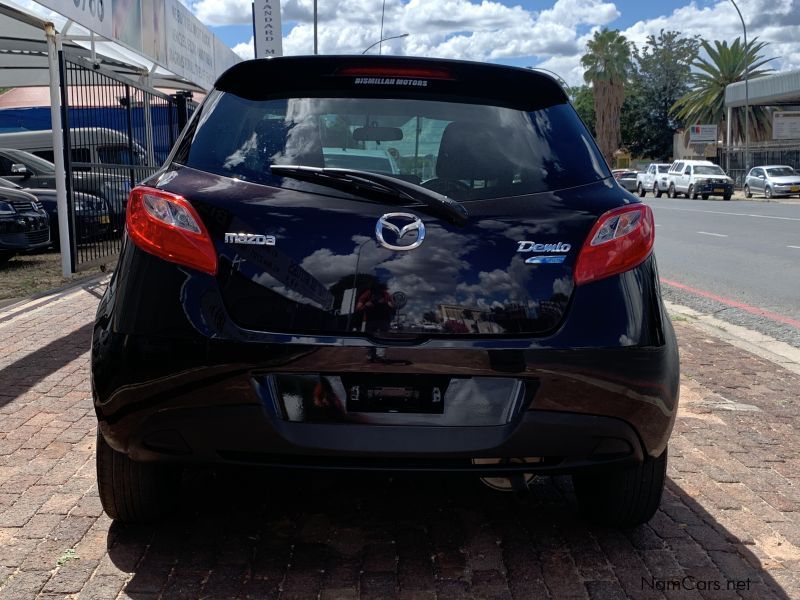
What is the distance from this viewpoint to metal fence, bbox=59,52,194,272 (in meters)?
10.9

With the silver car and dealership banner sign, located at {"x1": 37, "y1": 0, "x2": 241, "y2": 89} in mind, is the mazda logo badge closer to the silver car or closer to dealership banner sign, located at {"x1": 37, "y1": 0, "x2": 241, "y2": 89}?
dealership banner sign, located at {"x1": 37, "y1": 0, "x2": 241, "y2": 89}

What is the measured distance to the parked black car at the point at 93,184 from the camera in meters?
11.4

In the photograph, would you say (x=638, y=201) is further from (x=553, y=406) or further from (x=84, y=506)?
(x=84, y=506)

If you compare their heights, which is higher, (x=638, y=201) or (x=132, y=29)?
(x=132, y=29)

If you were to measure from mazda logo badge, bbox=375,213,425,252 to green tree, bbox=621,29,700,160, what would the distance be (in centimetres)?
8630

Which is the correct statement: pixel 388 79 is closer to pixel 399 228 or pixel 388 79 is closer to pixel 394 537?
pixel 399 228

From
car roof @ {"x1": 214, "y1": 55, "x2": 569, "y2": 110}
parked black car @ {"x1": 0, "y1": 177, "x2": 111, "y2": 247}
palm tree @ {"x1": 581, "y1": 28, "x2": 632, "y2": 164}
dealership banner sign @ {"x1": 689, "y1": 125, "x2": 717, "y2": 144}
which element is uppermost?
palm tree @ {"x1": 581, "y1": 28, "x2": 632, "y2": 164}

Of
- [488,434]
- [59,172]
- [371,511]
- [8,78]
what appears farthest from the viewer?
[8,78]

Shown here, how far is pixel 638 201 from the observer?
3.19 metres

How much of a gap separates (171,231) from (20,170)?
12.8 metres

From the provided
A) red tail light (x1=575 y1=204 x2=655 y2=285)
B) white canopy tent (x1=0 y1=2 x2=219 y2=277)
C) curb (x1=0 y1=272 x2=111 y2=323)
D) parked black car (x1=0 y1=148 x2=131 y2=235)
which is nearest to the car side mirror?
parked black car (x1=0 y1=148 x2=131 y2=235)

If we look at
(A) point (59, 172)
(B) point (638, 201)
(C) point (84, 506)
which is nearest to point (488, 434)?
(B) point (638, 201)

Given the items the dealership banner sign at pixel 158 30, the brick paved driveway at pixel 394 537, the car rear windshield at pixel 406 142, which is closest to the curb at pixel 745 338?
the brick paved driveway at pixel 394 537

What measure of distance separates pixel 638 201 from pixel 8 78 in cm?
1405
